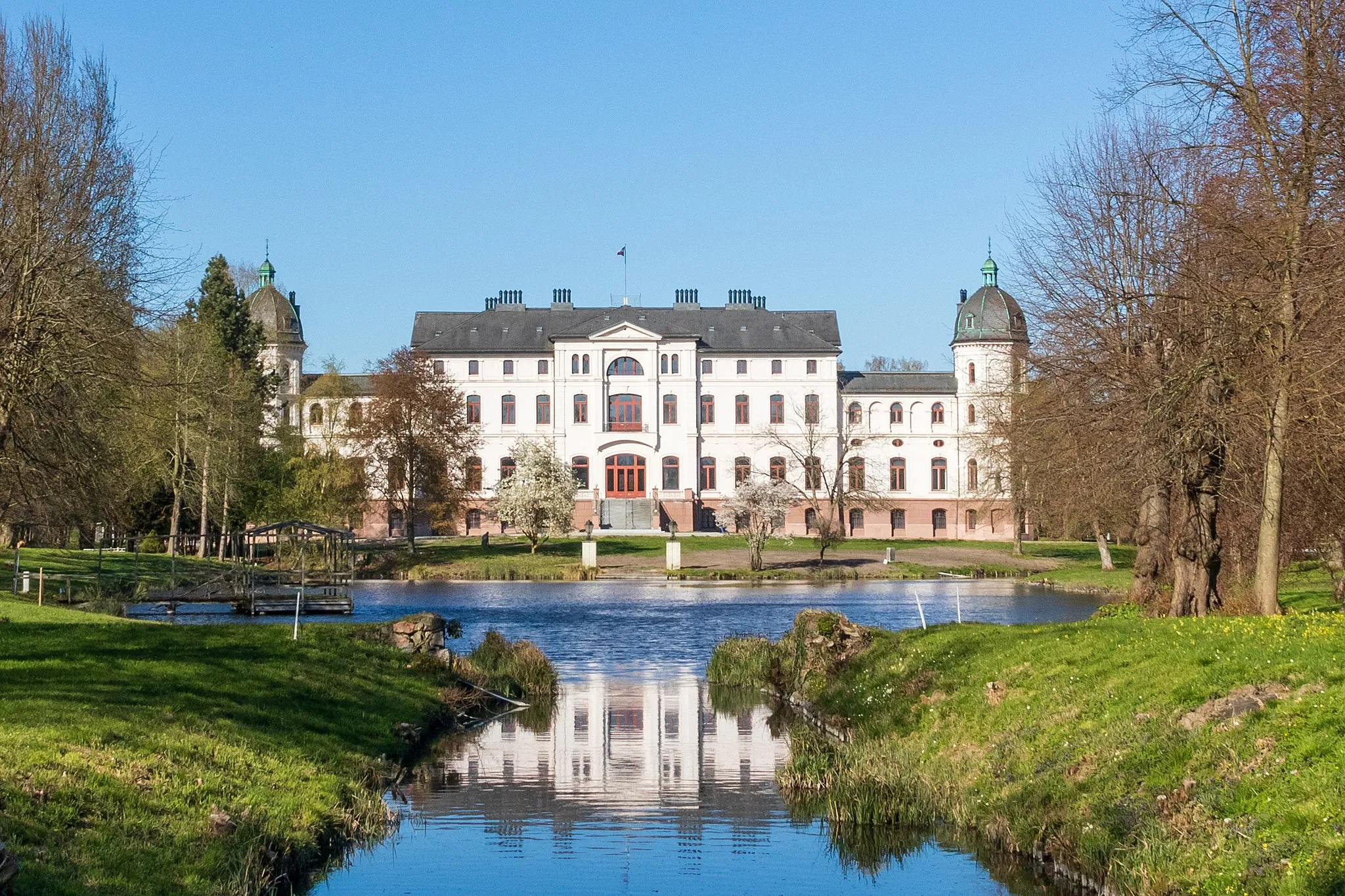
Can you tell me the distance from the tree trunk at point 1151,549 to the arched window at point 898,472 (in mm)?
53302

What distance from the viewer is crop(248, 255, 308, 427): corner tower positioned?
277 feet

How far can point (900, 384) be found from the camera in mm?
88125

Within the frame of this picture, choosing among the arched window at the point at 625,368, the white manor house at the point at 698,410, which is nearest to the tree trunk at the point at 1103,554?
the white manor house at the point at 698,410

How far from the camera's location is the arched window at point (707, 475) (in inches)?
3366

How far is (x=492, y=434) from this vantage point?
8581cm

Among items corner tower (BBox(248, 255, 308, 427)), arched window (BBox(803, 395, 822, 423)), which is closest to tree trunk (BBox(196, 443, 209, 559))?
corner tower (BBox(248, 255, 308, 427))

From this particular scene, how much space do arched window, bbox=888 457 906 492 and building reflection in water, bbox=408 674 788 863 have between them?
64915 mm

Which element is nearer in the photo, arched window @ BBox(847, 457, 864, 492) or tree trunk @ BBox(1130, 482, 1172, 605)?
tree trunk @ BBox(1130, 482, 1172, 605)

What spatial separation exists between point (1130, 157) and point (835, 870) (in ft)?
75.0

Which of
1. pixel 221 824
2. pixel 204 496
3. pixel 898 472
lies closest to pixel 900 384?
pixel 898 472

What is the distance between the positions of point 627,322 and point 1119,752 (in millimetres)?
72579

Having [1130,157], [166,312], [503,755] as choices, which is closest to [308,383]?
[166,312]

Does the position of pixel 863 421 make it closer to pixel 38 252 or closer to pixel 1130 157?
pixel 1130 157

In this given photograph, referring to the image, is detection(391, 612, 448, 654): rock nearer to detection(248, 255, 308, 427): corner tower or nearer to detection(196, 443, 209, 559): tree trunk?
detection(196, 443, 209, 559): tree trunk
